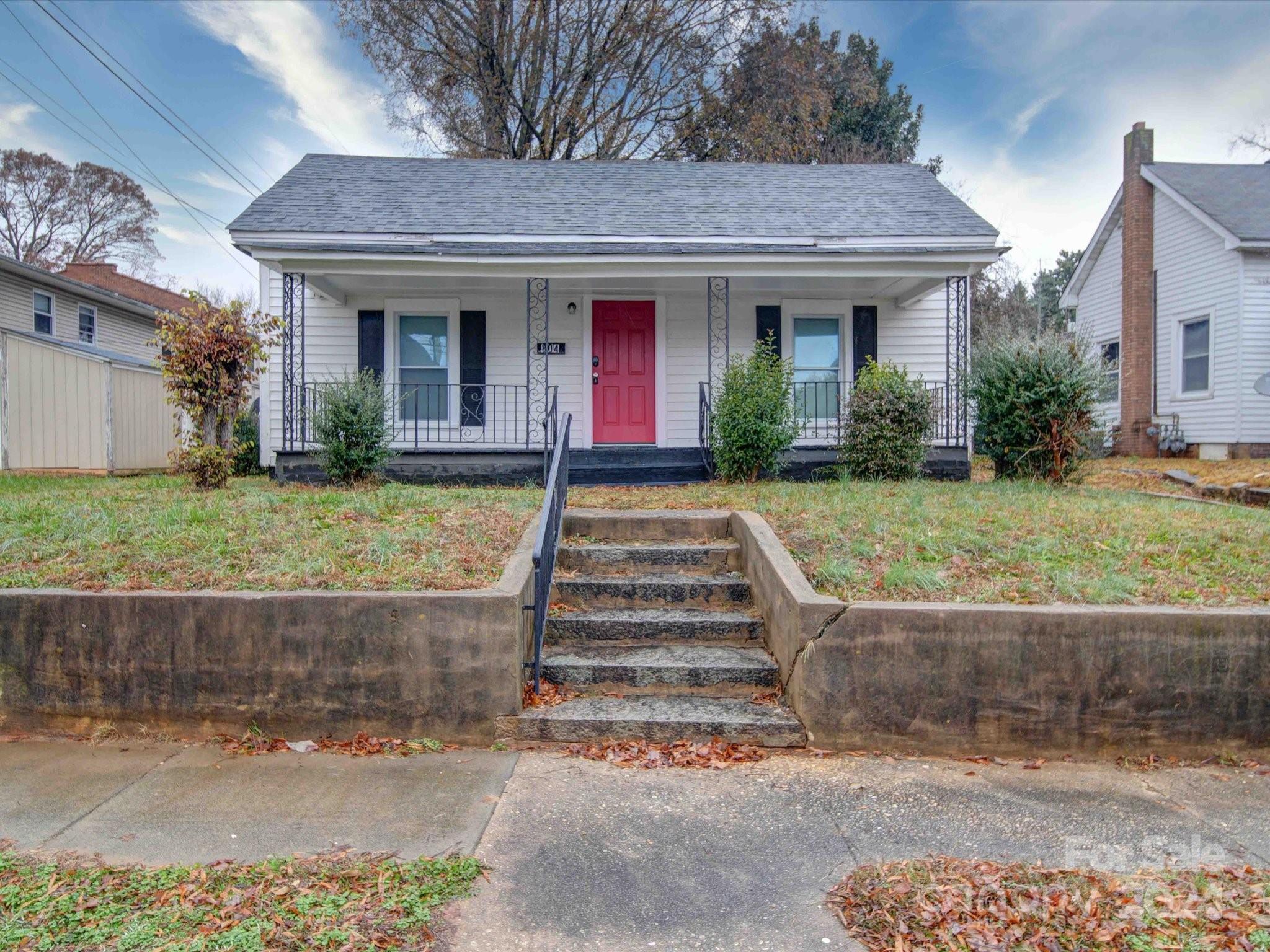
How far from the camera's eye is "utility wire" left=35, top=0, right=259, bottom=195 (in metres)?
12.7

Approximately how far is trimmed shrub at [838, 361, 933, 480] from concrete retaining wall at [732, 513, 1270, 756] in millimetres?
4951

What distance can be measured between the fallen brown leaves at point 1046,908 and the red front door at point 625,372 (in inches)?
335

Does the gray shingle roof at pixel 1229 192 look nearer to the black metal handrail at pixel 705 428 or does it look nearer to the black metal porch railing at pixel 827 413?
the black metal porch railing at pixel 827 413

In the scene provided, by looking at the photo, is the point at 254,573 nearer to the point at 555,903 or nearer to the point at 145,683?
the point at 145,683

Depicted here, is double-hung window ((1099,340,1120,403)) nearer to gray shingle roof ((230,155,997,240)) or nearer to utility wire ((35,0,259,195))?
gray shingle roof ((230,155,997,240))

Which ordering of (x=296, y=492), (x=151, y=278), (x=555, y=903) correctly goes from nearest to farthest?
(x=555, y=903) < (x=296, y=492) < (x=151, y=278)

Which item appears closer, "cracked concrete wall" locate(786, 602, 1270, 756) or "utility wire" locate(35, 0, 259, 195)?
"cracked concrete wall" locate(786, 602, 1270, 756)

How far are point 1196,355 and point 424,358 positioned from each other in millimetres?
13729

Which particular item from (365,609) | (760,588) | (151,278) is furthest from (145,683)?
(151,278)

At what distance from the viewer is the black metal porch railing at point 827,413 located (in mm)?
9625

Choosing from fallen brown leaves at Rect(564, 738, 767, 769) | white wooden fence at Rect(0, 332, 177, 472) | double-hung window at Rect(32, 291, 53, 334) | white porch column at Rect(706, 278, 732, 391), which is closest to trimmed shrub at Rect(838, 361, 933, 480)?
white porch column at Rect(706, 278, 732, 391)

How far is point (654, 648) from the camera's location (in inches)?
180

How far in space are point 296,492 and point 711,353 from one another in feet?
18.4

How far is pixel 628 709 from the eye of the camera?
13.0 ft
